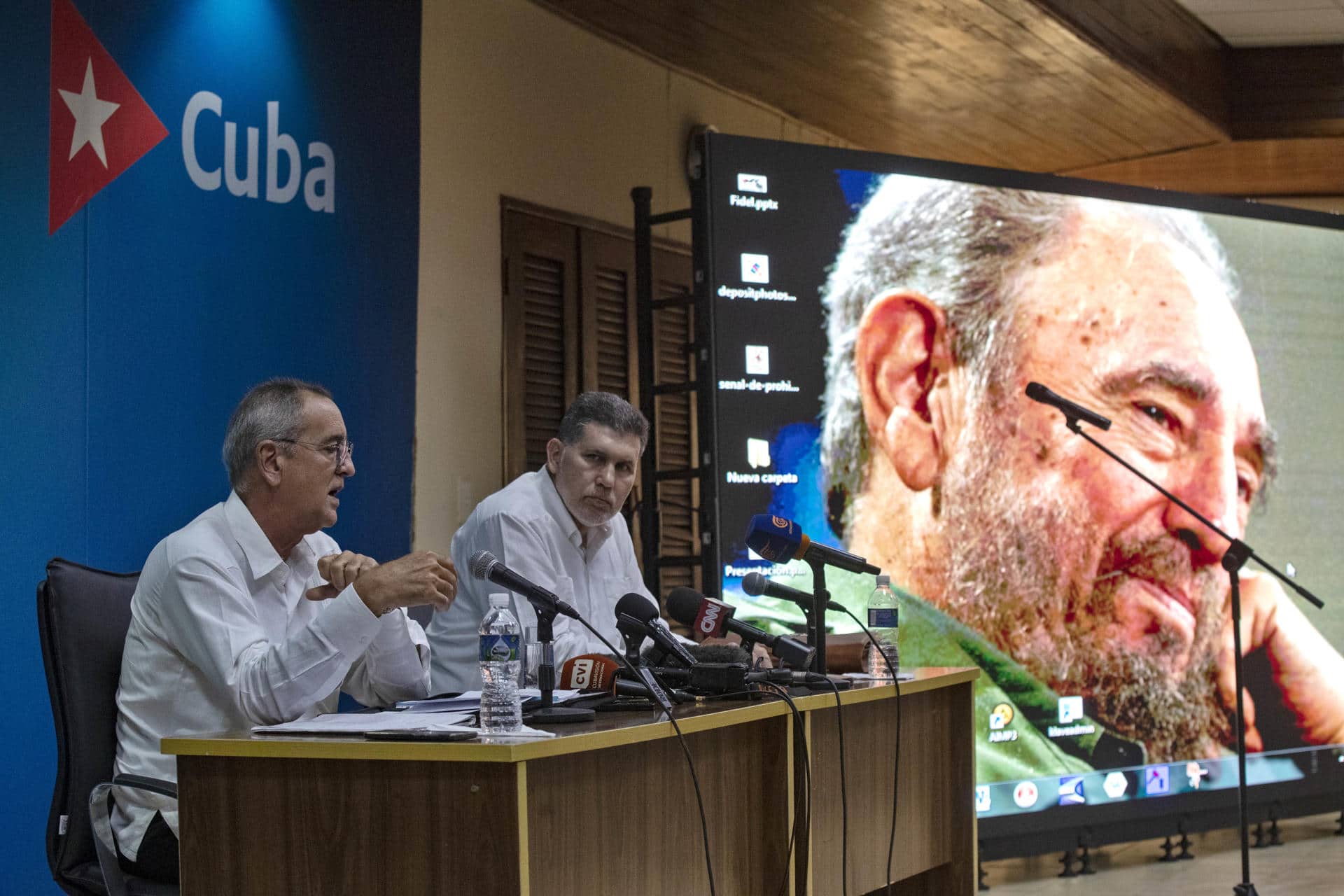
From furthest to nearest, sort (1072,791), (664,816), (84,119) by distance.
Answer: (1072,791) → (84,119) → (664,816)

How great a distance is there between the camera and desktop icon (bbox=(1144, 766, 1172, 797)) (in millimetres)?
4852

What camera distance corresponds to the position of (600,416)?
3.14 meters

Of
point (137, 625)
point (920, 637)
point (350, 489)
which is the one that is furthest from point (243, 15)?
point (920, 637)

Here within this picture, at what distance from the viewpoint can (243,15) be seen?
4023 mm

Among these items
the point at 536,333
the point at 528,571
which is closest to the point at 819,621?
the point at 528,571

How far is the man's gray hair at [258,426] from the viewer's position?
2336 mm

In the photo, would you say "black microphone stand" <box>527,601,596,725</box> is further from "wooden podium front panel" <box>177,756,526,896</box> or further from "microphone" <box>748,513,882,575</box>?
"microphone" <box>748,513,882,575</box>

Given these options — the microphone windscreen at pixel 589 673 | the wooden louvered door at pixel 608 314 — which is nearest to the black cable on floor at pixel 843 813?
the microphone windscreen at pixel 589 673

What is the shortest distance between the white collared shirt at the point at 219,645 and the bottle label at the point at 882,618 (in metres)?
1.18

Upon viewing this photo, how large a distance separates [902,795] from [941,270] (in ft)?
7.20

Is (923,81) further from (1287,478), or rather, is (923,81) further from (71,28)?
(71,28)

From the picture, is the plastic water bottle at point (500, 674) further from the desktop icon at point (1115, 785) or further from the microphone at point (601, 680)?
the desktop icon at point (1115, 785)

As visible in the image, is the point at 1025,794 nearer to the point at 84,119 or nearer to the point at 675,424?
the point at 675,424

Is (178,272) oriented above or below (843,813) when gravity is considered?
above
